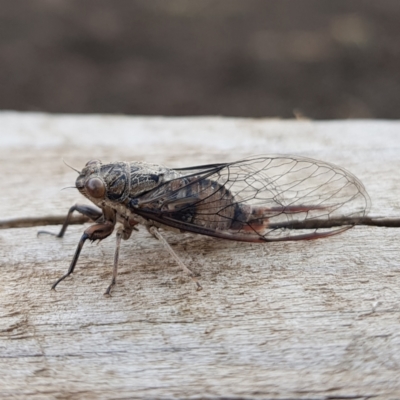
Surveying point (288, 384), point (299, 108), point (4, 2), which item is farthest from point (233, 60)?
point (288, 384)

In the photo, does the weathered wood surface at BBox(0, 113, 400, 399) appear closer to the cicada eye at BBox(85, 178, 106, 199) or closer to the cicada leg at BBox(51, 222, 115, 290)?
the cicada leg at BBox(51, 222, 115, 290)

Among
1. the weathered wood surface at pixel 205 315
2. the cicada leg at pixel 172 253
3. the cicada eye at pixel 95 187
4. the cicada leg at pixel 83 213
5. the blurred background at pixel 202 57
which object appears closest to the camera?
the weathered wood surface at pixel 205 315

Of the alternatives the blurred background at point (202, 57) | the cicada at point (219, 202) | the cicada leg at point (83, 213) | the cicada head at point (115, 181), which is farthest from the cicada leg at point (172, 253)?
the blurred background at point (202, 57)

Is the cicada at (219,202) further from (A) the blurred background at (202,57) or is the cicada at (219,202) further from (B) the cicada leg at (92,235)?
(A) the blurred background at (202,57)

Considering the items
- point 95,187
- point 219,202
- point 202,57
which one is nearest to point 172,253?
point 219,202

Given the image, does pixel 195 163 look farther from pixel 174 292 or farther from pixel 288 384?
pixel 288 384

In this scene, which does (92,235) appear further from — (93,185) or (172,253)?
(172,253)
